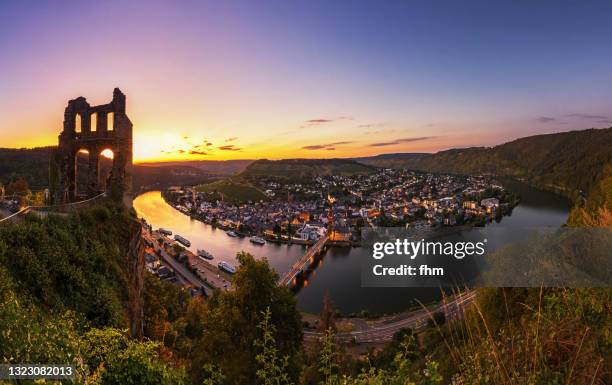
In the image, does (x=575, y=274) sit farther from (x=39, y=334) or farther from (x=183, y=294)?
(x=183, y=294)

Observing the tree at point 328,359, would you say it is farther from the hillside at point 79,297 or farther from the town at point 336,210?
the town at point 336,210

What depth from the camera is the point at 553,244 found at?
12734 mm

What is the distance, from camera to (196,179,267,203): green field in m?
104

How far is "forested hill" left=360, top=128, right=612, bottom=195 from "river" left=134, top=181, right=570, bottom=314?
1036 centimetres

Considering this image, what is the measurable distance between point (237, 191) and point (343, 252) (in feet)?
226

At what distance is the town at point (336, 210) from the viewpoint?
61.0 metres

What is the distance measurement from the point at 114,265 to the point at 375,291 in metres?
31.0

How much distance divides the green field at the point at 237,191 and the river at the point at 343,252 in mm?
19893

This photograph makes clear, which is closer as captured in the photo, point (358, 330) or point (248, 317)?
point (248, 317)

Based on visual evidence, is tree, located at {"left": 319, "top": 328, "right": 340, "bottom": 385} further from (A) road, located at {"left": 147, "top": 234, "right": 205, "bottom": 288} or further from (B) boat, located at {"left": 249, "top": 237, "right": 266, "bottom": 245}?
(B) boat, located at {"left": 249, "top": 237, "right": 266, "bottom": 245}

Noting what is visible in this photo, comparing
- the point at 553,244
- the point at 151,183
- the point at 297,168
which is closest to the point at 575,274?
the point at 553,244

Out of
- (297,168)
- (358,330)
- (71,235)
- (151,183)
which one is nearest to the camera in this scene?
(71,235)

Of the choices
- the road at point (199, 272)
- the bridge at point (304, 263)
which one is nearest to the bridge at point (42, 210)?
the bridge at point (304, 263)

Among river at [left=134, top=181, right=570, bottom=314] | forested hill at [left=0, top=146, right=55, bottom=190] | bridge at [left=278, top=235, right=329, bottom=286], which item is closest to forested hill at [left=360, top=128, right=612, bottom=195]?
river at [left=134, top=181, right=570, bottom=314]
